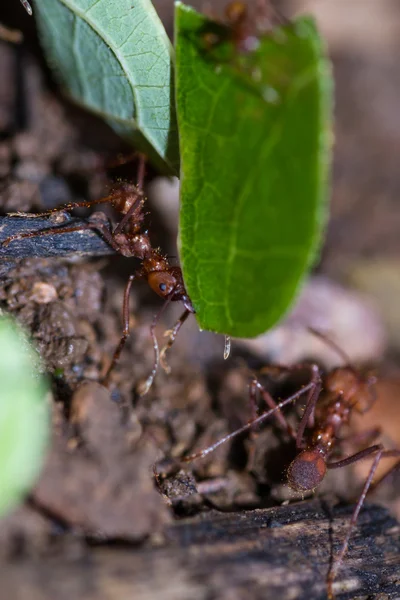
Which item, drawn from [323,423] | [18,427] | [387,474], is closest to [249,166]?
[18,427]

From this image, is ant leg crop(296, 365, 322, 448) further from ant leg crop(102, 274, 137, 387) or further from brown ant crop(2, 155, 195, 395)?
ant leg crop(102, 274, 137, 387)

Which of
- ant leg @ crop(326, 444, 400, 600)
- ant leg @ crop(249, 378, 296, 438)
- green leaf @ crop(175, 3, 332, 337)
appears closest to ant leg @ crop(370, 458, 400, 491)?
ant leg @ crop(326, 444, 400, 600)

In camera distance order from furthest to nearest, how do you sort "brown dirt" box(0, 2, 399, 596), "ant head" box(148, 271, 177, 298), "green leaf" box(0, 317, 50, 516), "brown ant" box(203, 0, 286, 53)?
"ant head" box(148, 271, 177, 298), "brown ant" box(203, 0, 286, 53), "brown dirt" box(0, 2, 399, 596), "green leaf" box(0, 317, 50, 516)

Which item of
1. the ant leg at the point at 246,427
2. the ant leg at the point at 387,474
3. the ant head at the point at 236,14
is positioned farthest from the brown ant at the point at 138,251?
the ant leg at the point at 387,474

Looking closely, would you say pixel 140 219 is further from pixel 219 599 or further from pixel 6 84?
pixel 219 599

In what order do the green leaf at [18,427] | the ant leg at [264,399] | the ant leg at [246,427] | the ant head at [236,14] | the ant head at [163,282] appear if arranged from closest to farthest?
the green leaf at [18,427] < the ant head at [236,14] < the ant leg at [246,427] < the ant head at [163,282] < the ant leg at [264,399]

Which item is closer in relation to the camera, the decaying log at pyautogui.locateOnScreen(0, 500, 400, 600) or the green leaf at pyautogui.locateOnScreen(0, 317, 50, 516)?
the decaying log at pyautogui.locateOnScreen(0, 500, 400, 600)

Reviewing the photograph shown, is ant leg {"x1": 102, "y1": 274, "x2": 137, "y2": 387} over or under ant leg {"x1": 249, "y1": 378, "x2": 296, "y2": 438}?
over

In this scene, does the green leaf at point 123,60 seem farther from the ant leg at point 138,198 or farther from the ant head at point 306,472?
the ant head at point 306,472
